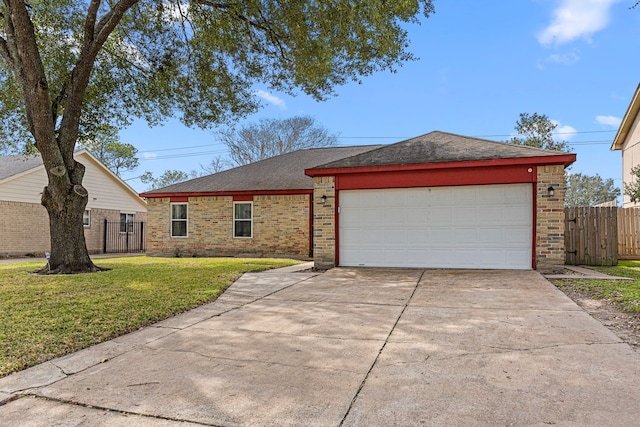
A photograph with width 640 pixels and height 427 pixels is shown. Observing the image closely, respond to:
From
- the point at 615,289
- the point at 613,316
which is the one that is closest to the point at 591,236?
the point at 615,289

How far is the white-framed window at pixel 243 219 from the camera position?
595 inches

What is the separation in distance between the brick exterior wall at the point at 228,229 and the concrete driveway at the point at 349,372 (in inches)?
348

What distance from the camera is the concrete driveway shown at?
2547 mm

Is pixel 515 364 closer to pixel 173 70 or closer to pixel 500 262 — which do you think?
pixel 500 262

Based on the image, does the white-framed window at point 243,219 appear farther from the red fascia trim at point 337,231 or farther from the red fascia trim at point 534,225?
the red fascia trim at point 534,225

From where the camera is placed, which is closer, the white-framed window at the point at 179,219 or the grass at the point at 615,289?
the grass at the point at 615,289

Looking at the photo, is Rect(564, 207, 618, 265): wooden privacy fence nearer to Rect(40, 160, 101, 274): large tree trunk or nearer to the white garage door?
the white garage door

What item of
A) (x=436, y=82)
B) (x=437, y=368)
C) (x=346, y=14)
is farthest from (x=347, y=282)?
(x=436, y=82)

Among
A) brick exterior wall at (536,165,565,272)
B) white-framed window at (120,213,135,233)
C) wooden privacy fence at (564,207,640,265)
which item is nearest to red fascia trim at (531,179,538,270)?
brick exterior wall at (536,165,565,272)

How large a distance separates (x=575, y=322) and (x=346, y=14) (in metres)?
6.92

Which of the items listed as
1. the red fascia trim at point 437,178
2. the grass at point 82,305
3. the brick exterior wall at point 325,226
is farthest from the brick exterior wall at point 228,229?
the grass at point 82,305

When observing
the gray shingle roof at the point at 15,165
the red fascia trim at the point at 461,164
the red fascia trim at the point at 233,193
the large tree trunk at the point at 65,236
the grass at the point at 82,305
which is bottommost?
the grass at the point at 82,305

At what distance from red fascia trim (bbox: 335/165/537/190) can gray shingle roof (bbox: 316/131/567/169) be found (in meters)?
0.26

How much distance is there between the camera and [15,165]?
18.6 metres
